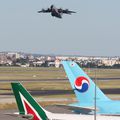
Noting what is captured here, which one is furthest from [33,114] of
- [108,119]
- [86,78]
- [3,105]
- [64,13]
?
[3,105]

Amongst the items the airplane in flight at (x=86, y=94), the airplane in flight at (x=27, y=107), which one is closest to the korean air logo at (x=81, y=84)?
the airplane in flight at (x=86, y=94)

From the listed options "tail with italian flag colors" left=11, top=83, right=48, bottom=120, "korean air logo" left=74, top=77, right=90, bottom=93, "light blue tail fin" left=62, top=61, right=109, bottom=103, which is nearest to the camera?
"tail with italian flag colors" left=11, top=83, right=48, bottom=120

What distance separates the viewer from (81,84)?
4391 cm

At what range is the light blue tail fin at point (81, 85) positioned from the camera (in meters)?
43.2

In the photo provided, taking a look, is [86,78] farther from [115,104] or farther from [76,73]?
[115,104]

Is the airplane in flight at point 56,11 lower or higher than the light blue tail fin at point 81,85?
higher

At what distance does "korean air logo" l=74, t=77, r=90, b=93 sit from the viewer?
43.7m

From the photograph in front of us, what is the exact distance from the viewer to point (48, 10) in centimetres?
3884

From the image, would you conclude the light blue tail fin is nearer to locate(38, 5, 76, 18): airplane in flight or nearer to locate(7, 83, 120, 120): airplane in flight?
locate(38, 5, 76, 18): airplane in flight

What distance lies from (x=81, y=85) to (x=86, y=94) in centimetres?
108

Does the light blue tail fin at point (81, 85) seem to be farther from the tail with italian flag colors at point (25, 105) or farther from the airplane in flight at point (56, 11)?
the tail with italian flag colors at point (25, 105)

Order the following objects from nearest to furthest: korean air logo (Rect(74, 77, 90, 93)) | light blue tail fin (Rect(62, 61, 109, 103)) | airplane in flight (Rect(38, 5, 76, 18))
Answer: airplane in flight (Rect(38, 5, 76, 18)), light blue tail fin (Rect(62, 61, 109, 103)), korean air logo (Rect(74, 77, 90, 93))

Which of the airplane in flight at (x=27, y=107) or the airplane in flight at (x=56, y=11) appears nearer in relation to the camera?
the airplane in flight at (x=27, y=107)

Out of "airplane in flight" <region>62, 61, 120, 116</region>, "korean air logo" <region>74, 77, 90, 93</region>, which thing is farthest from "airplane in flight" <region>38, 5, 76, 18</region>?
"korean air logo" <region>74, 77, 90, 93</region>
